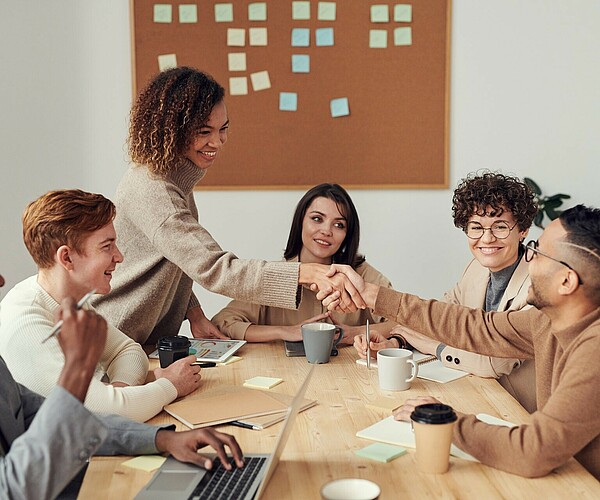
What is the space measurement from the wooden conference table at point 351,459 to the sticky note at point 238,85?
75.6 inches

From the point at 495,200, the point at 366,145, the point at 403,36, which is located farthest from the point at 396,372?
the point at 403,36

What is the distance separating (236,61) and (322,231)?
1.20m

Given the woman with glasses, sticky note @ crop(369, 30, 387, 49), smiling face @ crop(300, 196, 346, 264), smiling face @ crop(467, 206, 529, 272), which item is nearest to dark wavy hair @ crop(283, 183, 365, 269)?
smiling face @ crop(300, 196, 346, 264)

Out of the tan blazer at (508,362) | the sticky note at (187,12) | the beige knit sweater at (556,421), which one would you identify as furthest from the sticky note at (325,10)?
the beige knit sweater at (556,421)

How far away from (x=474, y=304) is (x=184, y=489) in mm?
1416

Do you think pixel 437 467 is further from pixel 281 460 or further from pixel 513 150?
pixel 513 150

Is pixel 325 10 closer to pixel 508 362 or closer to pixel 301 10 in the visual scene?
pixel 301 10

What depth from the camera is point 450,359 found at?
2.04 meters

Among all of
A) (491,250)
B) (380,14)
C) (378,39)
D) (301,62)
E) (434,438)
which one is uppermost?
(380,14)

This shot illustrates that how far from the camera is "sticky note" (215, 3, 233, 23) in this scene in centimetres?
355

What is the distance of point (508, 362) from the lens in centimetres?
200

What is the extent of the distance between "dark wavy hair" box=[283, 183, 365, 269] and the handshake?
2.15ft

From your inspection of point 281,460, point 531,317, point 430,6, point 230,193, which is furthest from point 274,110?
point 281,460

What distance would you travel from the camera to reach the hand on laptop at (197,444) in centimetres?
135
